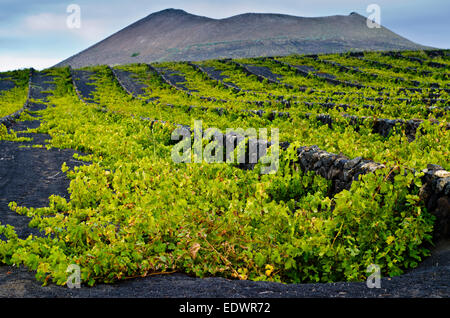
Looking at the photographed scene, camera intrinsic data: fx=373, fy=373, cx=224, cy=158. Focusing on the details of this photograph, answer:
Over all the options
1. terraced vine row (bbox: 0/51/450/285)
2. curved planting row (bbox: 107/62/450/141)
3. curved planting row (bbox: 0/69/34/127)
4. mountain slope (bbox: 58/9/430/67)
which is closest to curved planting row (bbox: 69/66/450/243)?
terraced vine row (bbox: 0/51/450/285)

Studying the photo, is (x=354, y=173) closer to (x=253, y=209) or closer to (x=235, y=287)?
(x=253, y=209)

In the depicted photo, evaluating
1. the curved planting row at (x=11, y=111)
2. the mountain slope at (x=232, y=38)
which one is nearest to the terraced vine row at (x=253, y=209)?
the curved planting row at (x=11, y=111)

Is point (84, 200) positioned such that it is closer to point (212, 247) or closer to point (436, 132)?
point (212, 247)

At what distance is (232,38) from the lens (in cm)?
7006

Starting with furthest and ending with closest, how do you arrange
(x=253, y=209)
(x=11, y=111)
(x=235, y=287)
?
(x=11, y=111) < (x=253, y=209) < (x=235, y=287)

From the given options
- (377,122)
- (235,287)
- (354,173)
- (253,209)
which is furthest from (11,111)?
(235,287)

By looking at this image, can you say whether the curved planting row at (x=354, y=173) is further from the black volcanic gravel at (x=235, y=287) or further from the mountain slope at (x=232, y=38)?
the mountain slope at (x=232, y=38)

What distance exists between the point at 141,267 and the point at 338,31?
77663 millimetres

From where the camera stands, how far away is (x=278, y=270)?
431cm

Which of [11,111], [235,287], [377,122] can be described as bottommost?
[235,287]

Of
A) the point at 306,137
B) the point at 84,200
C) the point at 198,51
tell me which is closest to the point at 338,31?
the point at 198,51

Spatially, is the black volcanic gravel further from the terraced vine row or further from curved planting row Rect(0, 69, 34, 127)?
curved planting row Rect(0, 69, 34, 127)

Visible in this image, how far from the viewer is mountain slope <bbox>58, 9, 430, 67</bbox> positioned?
5816cm
